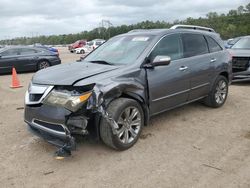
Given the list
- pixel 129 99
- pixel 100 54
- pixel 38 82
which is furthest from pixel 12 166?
pixel 100 54

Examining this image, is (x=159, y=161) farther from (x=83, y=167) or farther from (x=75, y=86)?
(x=75, y=86)

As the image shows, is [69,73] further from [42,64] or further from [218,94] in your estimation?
[42,64]

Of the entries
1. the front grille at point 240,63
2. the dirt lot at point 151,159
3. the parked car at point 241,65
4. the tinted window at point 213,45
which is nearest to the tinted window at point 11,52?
the dirt lot at point 151,159

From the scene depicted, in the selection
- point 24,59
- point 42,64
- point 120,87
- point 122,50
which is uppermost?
point 122,50

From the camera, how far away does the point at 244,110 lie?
6707mm

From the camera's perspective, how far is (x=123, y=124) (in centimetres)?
452

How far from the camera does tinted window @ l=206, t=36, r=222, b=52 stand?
6.58 meters

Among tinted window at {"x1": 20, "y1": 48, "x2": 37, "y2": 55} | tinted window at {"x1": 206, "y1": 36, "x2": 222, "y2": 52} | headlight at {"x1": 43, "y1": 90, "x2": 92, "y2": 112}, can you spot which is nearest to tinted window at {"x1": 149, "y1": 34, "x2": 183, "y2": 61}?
tinted window at {"x1": 206, "y1": 36, "x2": 222, "y2": 52}

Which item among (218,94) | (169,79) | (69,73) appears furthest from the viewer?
(218,94)

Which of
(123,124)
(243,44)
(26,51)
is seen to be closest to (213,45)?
(123,124)

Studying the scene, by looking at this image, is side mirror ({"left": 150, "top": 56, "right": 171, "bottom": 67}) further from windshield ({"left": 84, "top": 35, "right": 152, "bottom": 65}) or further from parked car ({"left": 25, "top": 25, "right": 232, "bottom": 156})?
windshield ({"left": 84, "top": 35, "right": 152, "bottom": 65})

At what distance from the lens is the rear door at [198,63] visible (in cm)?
584

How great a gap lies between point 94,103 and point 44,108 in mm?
732

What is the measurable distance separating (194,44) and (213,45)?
0.79m
